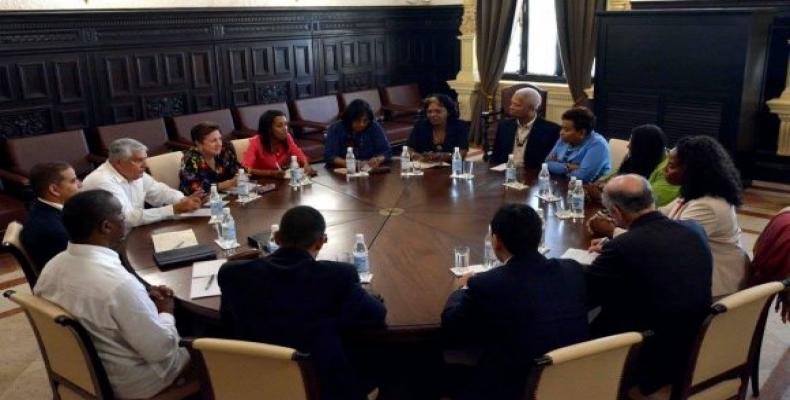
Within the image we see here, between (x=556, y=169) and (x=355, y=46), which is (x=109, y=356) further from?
Result: (x=355, y=46)

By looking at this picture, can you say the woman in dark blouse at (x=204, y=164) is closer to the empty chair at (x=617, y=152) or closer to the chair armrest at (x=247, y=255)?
the chair armrest at (x=247, y=255)

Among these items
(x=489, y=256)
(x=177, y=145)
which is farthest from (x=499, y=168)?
(x=177, y=145)

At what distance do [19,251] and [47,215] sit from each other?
0.19m

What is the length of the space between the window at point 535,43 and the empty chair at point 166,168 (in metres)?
4.51

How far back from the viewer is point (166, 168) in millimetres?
3959

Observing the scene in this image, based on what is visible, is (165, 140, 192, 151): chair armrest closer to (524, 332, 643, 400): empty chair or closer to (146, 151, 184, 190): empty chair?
(146, 151, 184, 190): empty chair

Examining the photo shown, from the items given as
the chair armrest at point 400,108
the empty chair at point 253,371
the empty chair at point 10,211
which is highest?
the chair armrest at point 400,108

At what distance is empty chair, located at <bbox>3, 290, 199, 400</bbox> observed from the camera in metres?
1.99

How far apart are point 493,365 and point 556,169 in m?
2.16

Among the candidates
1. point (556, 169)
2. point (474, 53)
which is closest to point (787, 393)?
point (556, 169)

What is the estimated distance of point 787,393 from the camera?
277 cm

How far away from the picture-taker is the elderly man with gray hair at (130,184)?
3.20 m

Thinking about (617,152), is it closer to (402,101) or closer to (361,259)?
(361,259)

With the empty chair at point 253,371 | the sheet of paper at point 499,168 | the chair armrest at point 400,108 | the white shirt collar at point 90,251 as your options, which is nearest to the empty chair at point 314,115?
the chair armrest at point 400,108
